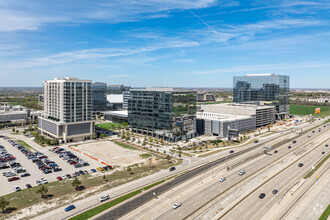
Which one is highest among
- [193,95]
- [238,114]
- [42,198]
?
[193,95]

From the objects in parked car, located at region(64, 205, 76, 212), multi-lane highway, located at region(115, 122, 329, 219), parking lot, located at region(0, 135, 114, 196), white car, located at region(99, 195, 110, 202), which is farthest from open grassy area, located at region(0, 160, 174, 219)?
multi-lane highway, located at region(115, 122, 329, 219)

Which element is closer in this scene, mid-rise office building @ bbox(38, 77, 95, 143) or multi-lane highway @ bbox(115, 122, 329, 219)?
multi-lane highway @ bbox(115, 122, 329, 219)

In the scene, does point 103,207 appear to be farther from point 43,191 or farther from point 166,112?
point 166,112

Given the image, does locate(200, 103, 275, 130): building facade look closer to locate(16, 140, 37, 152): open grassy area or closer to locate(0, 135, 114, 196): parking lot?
locate(0, 135, 114, 196): parking lot

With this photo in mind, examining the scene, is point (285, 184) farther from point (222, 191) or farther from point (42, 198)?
point (42, 198)

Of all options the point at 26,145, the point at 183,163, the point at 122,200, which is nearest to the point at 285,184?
the point at 183,163
